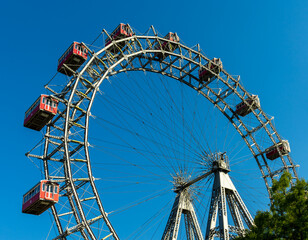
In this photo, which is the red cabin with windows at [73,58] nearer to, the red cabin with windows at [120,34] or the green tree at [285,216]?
the red cabin with windows at [120,34]

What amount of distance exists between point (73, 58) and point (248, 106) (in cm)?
1860

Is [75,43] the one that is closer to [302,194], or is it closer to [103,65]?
[103,65]

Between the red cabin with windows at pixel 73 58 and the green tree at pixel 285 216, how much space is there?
→ 665 inches

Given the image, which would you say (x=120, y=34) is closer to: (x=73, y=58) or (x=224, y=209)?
(x=73, y=58)

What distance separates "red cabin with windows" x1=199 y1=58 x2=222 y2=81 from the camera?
127 ft

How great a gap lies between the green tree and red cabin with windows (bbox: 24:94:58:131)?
15.4 m

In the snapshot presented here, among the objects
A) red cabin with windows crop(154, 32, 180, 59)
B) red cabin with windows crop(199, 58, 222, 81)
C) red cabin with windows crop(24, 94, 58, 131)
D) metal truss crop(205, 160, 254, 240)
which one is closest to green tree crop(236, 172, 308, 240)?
metal truss crop(205, 160, 254, 240)

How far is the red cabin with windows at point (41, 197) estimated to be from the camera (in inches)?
995

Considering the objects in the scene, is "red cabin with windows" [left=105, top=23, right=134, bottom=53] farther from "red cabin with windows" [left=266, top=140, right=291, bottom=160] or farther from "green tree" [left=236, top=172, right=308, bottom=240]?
"red cabin with windows" [left=266, top=140, right=291, bottom=160]

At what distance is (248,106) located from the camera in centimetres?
4072

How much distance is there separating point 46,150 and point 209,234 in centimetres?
1278

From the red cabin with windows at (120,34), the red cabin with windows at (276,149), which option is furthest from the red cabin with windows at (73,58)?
the red cabin with windows at (276,149)

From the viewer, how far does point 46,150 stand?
28.8 m

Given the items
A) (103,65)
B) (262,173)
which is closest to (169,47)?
(103,65)
